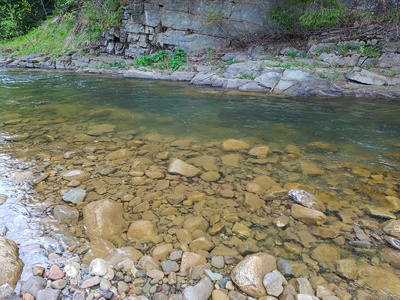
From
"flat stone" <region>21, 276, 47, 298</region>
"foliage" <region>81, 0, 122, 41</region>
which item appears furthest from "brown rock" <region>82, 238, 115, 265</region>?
"foliage" <region>81, 0, 122, 41</region>

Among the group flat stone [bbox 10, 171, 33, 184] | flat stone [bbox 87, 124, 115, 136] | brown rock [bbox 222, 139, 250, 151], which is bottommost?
flat stone [bbox 87, 124, 115, 136]

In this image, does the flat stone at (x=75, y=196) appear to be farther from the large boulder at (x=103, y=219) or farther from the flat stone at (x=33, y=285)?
the flat stone at (x=33, y=285)

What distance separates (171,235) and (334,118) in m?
4.68

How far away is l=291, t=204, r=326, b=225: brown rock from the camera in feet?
6.65

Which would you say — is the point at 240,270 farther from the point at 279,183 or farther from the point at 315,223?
the point at 279,183

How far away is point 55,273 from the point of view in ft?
4.89

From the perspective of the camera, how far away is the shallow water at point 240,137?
233 centimetres

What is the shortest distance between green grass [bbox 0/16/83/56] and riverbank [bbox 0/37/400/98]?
5.93 metres

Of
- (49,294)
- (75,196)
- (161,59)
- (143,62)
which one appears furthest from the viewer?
(161,59)

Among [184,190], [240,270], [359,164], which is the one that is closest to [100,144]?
[184,190]

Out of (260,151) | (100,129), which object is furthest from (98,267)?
(100,129)

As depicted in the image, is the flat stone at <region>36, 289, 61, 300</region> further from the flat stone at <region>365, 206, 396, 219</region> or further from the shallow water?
the flat stone at <region>365, 206, 396, 219</region>

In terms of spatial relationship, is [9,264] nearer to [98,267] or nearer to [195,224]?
[98,267]

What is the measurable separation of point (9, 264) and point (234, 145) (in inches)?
111
